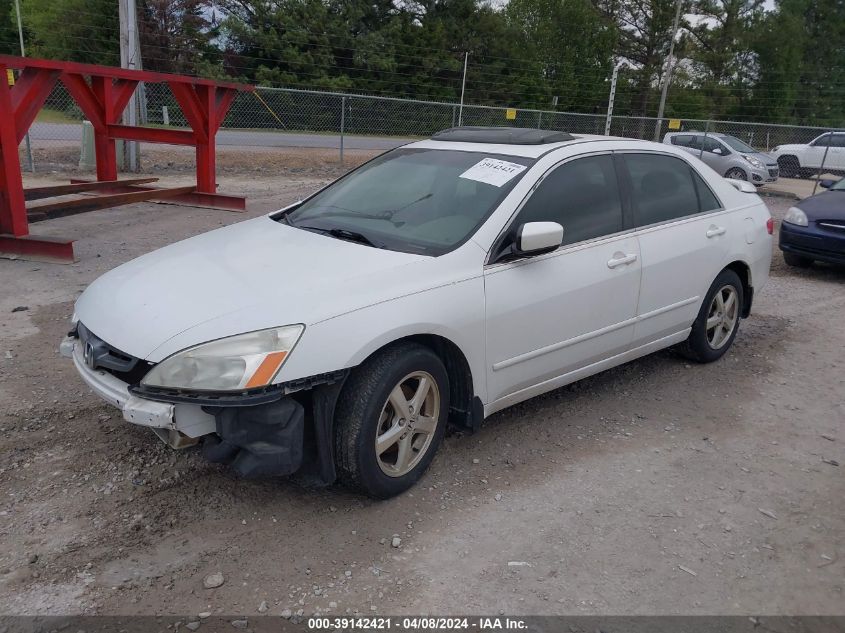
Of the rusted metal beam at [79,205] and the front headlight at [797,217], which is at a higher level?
the front headlight at [797,217]

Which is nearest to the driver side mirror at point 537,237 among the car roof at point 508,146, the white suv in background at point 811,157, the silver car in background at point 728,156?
the car roof at point 508,146

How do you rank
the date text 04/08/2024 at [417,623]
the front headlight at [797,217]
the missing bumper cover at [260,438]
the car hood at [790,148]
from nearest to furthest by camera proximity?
the date text 04/08/2024 at [417,623] < the missing bumper cover at [260,438] < the front headlight at [797,217] < the car hood at [790,148]

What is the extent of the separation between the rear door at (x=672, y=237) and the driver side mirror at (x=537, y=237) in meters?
1.00

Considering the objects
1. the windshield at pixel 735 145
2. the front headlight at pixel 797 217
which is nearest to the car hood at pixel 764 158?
the windshield at pixel 735 145

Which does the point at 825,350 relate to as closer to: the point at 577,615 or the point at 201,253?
the point at 577,615

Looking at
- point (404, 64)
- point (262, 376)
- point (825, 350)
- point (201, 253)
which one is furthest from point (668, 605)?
point (404, 64)

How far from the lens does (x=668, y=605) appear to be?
9.34 ft

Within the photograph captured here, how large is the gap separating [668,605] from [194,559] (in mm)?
1887

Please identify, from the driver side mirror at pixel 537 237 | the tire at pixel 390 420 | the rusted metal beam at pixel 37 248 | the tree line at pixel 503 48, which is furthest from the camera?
the tree line at pixel 503 48

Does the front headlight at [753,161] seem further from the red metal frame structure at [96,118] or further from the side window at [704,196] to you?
the side window at [704,196]

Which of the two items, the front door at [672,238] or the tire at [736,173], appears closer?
the front door at [672,238]

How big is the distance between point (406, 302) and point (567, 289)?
1112mm

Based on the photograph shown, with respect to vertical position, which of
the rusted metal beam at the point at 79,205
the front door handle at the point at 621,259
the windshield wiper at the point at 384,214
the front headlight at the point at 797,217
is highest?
the windshield wiper at the point at 384,214

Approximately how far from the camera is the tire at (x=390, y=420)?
10.4ft
